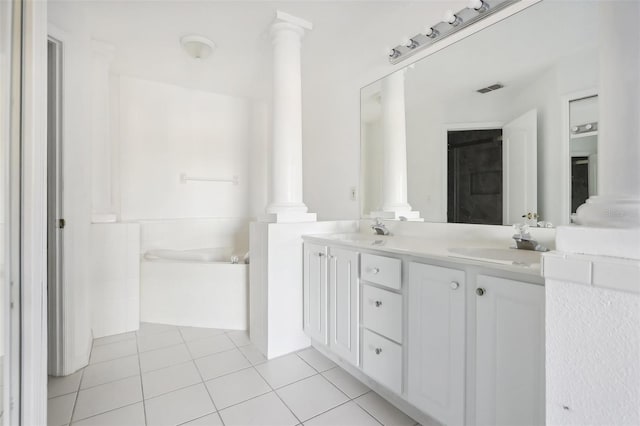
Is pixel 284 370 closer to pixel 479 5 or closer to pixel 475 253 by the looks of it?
pixel 475 253

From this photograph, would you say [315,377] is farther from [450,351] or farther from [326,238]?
[450,351]

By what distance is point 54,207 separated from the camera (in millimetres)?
1740

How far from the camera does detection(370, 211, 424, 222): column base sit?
1886 mm

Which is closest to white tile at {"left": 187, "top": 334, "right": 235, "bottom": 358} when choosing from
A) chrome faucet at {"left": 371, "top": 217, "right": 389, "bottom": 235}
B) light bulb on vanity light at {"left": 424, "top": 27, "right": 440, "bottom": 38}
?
chrome faucet at {"left": 371, "top": 217, "right": 389, "bottom": 235}

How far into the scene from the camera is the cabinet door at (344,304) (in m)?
1.54

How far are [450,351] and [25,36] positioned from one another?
1.93 metres

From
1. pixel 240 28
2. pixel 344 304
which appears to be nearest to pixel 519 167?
pixel 344 304

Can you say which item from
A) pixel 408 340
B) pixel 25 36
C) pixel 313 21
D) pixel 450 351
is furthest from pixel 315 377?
pixel 313 21

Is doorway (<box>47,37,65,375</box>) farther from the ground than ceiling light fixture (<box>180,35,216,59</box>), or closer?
closer

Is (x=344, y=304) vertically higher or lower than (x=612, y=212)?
lower

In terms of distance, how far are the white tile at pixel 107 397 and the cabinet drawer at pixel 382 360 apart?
1.20 m

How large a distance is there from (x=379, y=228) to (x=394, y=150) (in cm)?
55

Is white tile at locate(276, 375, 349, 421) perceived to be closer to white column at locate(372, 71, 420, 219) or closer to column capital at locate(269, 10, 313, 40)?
white column at locate(372, 71, 420, 219)

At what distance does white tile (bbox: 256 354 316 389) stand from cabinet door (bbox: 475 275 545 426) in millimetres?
1021
